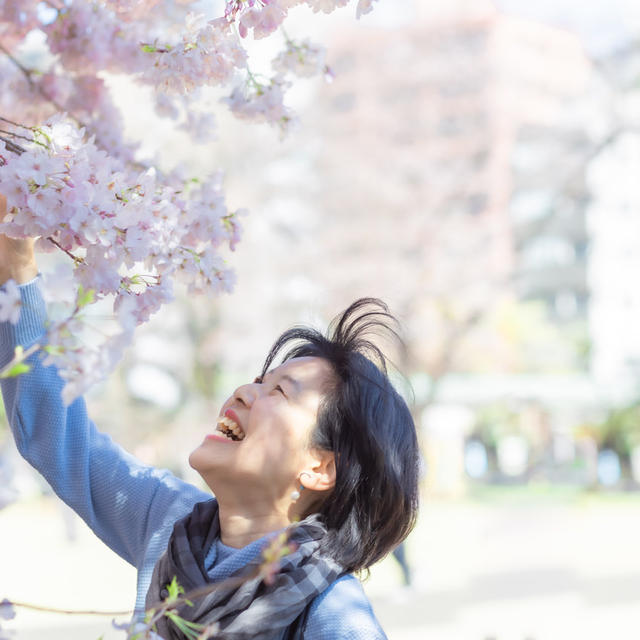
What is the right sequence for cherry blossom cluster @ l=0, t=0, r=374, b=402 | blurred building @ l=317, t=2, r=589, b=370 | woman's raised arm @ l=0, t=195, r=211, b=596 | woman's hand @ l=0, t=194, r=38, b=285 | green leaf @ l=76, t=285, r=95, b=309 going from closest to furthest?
1. green leaf @ l=76, t=285, r=95, b=309
2. cherry blossom cluster @ l=0, t=0, r=374, b=402
3. woman's hand @ l=0, t=194, r=38, b=285
4. woman's raised arm @ l=0, t=195, r=211, b=596
5. blurred building @ l=317, t=2, r=589, b=370

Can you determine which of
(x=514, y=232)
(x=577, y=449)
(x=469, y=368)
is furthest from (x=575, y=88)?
(x=577, y=449)

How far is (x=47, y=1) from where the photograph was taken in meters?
1.55

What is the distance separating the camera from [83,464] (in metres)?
1.42

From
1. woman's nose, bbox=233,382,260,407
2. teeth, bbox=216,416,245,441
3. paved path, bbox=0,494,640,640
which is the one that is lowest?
teeth, bbox=216,416,245,441

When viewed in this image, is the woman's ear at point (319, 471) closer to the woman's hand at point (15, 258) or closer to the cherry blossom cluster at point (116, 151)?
the cherry blossom cluster at point (116, 151)

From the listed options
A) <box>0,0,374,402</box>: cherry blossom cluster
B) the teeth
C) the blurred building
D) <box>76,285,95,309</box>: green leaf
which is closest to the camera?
<box>76,285,95,309</box>: green leaf

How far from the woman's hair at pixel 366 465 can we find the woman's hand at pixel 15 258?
1.69ft

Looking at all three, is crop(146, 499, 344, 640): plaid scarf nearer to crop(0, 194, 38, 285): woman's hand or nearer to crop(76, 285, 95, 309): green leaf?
crop(0, 194, 38, 285): woman's hand

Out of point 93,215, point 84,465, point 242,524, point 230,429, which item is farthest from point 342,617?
point 93,215

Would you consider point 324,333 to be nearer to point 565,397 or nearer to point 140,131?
point 140,131

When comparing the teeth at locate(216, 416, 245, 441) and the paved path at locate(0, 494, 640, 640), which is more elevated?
the paved path at locate(0, 494, 640, 640)

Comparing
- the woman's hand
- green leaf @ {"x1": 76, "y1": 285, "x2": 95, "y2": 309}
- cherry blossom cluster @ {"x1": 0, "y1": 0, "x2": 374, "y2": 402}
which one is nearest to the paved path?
cherry blossom cluster @ {"x1": 0, "y1": 0, "x2": 374, "y2": 402}

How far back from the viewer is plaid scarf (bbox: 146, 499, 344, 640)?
123cm

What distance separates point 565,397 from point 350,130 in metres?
6.63
